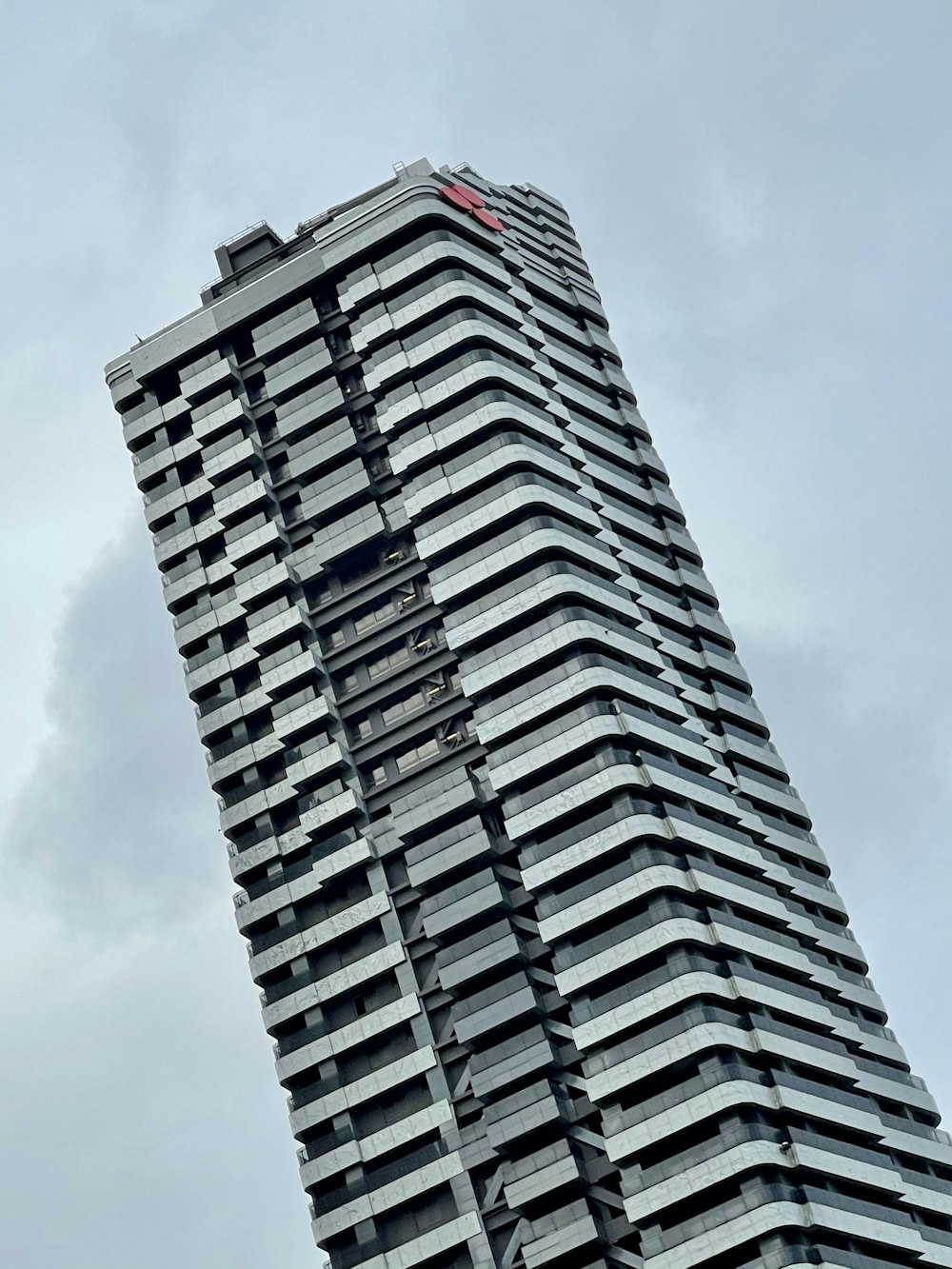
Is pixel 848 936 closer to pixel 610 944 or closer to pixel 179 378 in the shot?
pixel 610 944

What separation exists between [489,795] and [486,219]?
4268cm

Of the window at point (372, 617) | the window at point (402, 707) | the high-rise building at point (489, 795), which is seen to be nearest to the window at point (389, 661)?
the high-rise building at point (489, 795)

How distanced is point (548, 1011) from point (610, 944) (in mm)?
5125

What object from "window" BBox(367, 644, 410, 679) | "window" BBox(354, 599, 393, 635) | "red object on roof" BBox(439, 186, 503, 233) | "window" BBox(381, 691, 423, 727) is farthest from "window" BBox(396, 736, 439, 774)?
"red object on roof" BBox(439, 186, 503, 233)

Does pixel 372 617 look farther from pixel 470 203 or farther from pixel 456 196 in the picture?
pixel 470 203

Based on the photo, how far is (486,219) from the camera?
489ft

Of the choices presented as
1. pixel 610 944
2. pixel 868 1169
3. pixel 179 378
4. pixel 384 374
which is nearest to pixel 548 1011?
pixel 610 944

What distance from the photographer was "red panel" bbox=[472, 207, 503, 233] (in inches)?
5846

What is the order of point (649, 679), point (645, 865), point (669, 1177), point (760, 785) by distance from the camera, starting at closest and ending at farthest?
point (669, 1177), point (645, 865), point (649, 679), point (760, 785)

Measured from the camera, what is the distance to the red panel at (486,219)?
14850cm

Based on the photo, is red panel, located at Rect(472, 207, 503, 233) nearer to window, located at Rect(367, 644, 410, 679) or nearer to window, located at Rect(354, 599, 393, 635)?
window, located at Rect(354, 599, 393, 635)

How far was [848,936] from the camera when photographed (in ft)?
454

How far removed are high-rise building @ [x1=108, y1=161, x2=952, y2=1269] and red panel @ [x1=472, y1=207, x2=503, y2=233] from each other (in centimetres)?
26

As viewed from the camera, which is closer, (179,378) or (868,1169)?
(868,1169)
